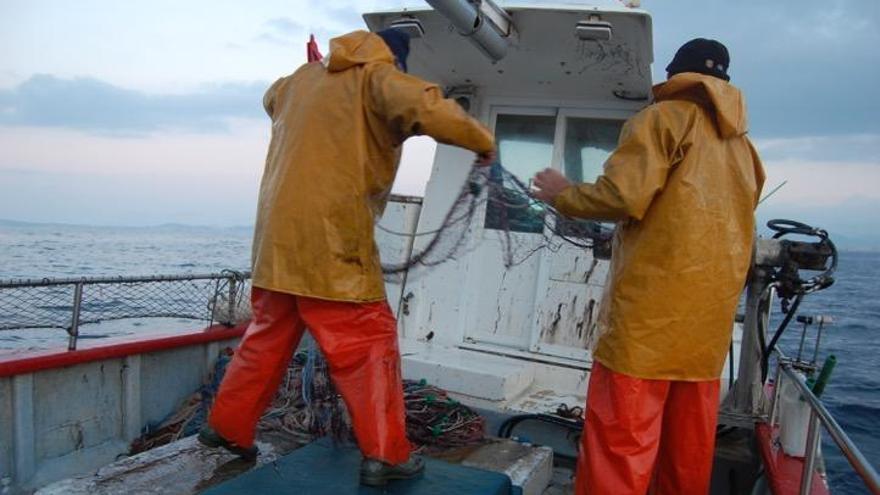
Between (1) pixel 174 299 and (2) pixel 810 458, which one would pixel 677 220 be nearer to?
(2) pixel 810 458

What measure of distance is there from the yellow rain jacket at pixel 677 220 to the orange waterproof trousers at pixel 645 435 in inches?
3.2

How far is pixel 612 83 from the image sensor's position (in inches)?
187

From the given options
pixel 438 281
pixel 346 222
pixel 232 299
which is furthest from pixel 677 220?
pixel 232 299

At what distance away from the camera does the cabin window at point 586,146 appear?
5.10 meters

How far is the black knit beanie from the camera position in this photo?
2586 millimetres

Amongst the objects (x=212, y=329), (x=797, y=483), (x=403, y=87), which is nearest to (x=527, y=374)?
(x=797, y=483)

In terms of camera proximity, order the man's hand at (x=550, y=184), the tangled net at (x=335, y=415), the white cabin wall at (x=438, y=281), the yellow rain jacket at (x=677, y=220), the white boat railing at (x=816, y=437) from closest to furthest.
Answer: the white boat railing at (x=816, y=437)
the yellow rain jacket at (x=677, y=220)
the man's hand at (x=550, y=184)
the tangled net at (x=335, y=415)
the white cabin wall at (x=438, y=281)

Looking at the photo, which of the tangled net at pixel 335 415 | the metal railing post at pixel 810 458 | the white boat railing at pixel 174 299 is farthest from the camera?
the white boat railing at pixel 174 299

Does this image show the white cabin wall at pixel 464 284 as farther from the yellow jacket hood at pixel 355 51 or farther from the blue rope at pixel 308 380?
the yellow jacket hood at pixel 355 51

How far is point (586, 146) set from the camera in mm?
5152

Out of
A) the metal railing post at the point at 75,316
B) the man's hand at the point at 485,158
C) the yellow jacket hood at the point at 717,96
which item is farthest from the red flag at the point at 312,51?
the metal railing post at the point at 75,316

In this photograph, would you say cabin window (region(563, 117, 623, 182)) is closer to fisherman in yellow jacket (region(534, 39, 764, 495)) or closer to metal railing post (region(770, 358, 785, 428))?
metal railing post (region(770, 358, 785, 428))

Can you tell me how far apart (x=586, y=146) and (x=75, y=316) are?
3.61 meters

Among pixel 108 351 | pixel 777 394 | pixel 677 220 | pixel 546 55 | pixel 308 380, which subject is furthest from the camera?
pixel 546 55
